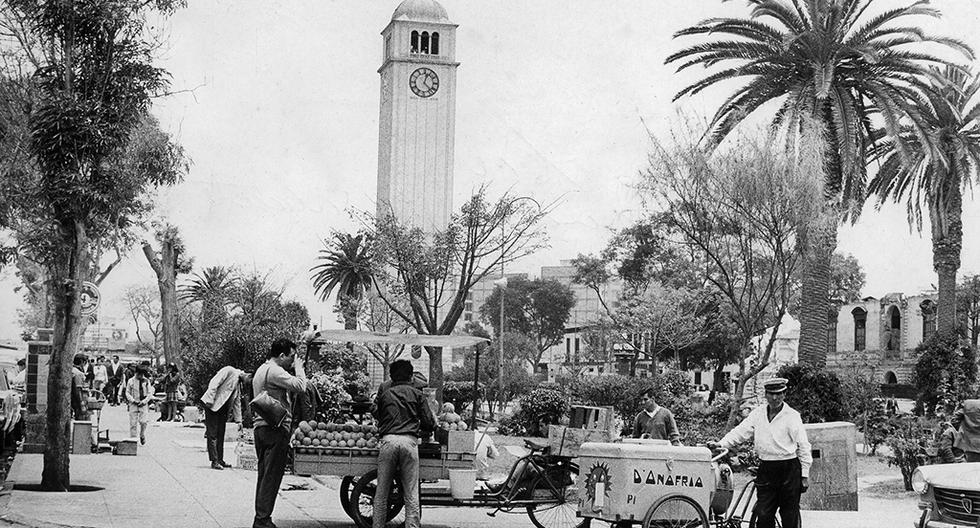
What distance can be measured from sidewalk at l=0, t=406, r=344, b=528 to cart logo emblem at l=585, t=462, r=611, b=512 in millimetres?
3175

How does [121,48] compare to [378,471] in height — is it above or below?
above

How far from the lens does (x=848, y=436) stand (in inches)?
586

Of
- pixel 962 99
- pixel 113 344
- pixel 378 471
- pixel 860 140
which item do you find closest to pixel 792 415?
pixel 378 471

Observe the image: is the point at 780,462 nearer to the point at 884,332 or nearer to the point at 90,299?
the point at 90,299

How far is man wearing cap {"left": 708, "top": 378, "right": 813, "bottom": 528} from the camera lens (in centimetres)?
991

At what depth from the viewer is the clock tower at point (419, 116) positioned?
84.8 m

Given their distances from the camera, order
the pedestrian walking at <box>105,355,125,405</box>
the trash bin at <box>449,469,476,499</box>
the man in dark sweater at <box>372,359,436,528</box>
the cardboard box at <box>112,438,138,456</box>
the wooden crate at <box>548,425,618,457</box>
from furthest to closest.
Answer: the pedestrian walking at <box>105,355,125,405</box>, the cardboard box at <box>112,438,138,456</box>, the wooden crate at <box>548,425,618,457</box>, the trash bin at <box>449,469,476,499</box>, the man in dark sweater at <box>372,359,436,528</box>

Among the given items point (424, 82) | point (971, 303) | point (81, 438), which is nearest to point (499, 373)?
point (81, 438)

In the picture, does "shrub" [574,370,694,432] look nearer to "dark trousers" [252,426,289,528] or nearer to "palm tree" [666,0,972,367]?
"palm tree" [666,0,972,367]

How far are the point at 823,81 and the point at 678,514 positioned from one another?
16.2 m

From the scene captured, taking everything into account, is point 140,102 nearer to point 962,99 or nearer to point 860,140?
point 860,140

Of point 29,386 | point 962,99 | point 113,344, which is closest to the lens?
point 29,386

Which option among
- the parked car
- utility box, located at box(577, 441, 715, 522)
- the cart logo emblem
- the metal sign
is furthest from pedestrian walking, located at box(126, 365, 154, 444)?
the parked car

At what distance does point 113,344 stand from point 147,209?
135 m
